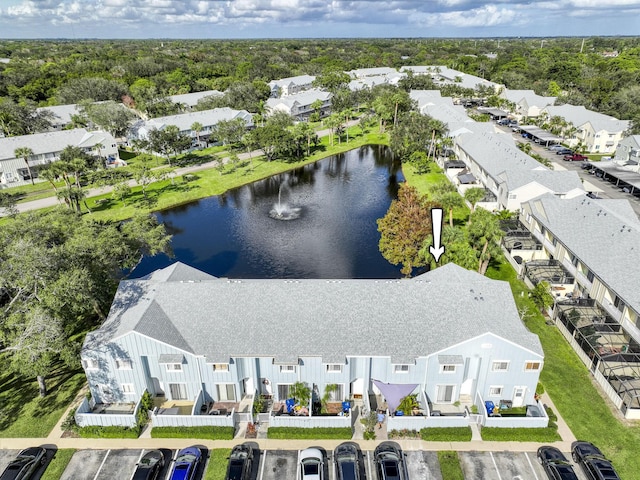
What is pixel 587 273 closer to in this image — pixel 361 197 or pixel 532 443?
pixel 532 443

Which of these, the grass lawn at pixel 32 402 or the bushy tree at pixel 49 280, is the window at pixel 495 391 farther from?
the grass lawn at pixel 32 402

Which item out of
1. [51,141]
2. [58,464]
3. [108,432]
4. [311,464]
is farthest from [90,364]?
Result: [51,141]

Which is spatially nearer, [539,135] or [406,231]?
[406,231]

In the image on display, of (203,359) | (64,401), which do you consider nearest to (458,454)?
(203,359)

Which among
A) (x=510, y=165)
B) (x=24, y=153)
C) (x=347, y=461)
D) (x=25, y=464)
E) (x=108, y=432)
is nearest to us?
(x=347, y=461)

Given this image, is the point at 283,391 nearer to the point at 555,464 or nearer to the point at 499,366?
the point at 499,366

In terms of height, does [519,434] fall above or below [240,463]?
below
